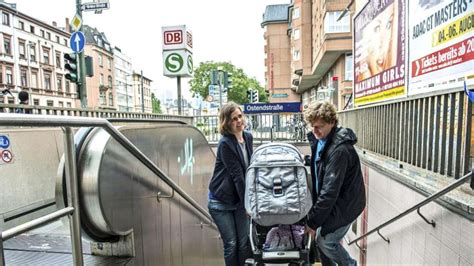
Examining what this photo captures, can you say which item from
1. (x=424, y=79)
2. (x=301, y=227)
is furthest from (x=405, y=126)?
(x=301, y=227)

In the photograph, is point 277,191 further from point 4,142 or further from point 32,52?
point 32,52

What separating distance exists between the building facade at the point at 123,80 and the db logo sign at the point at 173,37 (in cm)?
6549

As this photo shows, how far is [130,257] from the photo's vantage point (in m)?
2.71

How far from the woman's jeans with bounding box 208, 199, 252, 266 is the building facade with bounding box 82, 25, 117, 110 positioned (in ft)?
168

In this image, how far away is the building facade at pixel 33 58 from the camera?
36.2 metres

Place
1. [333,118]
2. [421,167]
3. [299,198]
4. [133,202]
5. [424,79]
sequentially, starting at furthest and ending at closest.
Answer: [424,79], [421,167], [133,202], [333,118], [299,198]

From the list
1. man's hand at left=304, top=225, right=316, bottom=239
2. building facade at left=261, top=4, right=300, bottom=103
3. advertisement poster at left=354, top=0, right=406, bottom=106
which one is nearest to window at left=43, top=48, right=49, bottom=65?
building facade at left=261, top=4, right=300, bottom=103

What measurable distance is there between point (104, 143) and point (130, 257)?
945 millimetres

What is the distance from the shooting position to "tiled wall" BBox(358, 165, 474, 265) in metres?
Answer: 2.15

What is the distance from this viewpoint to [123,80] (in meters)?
77.3

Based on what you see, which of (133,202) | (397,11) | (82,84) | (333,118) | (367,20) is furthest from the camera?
(82,84)

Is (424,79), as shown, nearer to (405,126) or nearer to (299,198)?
(405,126)

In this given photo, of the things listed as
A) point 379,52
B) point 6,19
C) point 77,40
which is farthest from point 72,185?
point 6,19

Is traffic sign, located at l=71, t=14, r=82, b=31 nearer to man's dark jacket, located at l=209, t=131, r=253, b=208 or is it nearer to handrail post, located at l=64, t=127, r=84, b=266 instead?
man's dark jacket, located at l=209, t=131, r=253, b=208
